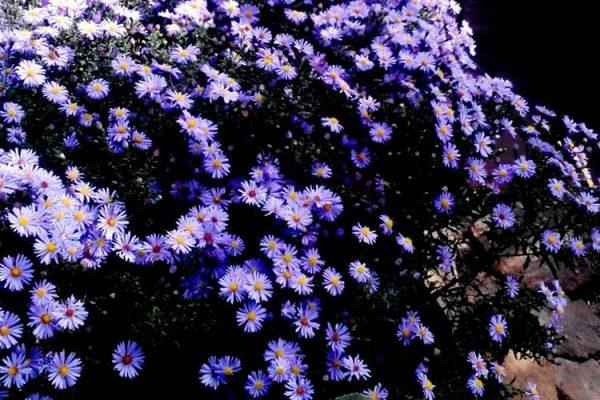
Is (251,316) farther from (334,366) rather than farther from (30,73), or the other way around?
(30,73)

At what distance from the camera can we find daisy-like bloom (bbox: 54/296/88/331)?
6.17 ft

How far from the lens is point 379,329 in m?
2.52

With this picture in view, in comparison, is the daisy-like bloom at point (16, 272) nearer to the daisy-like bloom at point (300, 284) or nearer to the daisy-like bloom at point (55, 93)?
the daisy-like bloom at point (55, 93)

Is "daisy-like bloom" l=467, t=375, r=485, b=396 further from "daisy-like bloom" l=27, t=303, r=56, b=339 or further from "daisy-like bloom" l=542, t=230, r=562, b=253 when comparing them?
"daisy-like bloom" l=27, t=303, r=56, b=339

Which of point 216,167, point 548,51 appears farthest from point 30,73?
point 548,51

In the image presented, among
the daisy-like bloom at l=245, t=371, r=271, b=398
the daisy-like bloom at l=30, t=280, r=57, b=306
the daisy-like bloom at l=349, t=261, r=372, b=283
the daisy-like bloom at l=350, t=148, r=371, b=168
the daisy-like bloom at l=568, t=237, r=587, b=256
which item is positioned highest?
the daisy-like bloom at l=350, t=148, r=371, b=168

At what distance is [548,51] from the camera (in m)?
5.70

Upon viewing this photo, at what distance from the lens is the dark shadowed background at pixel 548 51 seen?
521cm

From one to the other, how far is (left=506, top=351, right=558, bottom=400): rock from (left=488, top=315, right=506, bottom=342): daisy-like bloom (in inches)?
26.7

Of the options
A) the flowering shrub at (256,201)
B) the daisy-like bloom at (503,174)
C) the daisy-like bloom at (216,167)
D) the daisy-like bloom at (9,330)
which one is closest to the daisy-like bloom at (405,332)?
the flowering shrub at (256,201)

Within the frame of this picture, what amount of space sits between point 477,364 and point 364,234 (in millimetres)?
878

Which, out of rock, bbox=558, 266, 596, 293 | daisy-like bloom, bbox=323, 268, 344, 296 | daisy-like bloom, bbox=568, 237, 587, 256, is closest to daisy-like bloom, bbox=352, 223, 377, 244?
daisy-like bloom, bbox=323, 268, 344, 296

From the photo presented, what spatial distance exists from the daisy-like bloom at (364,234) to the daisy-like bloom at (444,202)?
37 cm

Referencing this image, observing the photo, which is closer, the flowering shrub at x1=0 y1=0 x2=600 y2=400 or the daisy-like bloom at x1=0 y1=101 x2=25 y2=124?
the flowering shrub at x1=0 y1=0 x2=600 y2=400
